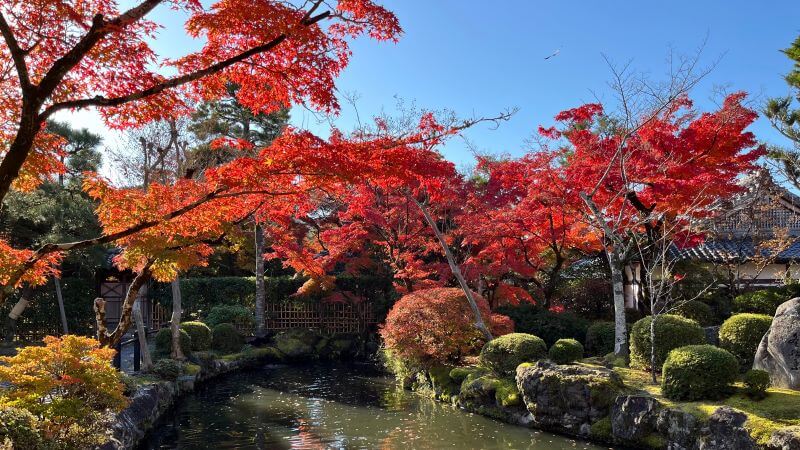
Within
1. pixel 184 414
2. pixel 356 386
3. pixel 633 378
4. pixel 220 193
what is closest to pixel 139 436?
pixel 184 414

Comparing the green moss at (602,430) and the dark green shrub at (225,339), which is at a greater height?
the dark green shrub at (225,339)

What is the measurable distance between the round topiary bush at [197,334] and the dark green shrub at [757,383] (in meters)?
13.2

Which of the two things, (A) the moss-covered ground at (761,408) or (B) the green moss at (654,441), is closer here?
(A) the moss-covered ground at (761,408)

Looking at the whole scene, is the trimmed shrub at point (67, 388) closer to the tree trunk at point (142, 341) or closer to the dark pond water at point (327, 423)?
the dark pond water at point (327, 423)

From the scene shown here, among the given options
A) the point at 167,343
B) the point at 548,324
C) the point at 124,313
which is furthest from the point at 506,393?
the point at 167,343

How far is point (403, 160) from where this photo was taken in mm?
7234

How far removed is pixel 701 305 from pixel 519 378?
5.56 metres

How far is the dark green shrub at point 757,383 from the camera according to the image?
7.50 metres

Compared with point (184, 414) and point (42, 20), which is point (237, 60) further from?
point (184, 414)

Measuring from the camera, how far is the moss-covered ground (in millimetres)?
6691

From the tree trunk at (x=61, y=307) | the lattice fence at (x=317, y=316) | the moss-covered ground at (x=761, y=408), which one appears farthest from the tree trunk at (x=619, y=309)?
the tree trunk at (x=61, y=307)

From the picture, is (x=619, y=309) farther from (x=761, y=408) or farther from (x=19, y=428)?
(x=19, y=428)

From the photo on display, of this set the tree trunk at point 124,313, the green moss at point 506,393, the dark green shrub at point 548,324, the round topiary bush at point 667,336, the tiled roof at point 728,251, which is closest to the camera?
the tree trunk at point 124,313

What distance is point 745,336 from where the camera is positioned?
29.9ft
